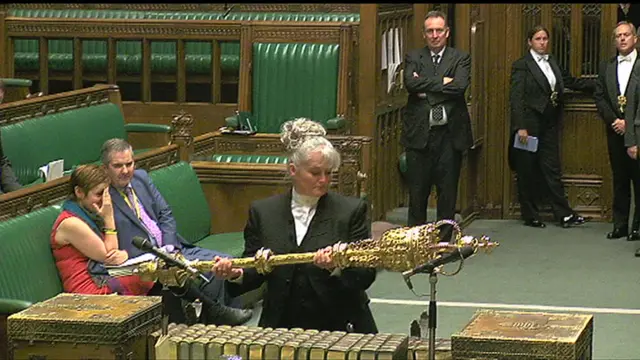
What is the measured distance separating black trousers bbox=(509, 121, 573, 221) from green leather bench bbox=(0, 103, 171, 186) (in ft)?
10.4

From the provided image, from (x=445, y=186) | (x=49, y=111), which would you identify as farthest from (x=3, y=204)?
(x=445, y=186)

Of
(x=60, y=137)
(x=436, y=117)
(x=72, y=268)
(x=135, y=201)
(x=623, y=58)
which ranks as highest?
(x=623, y=58)

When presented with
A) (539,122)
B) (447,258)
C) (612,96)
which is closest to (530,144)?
(539,122)

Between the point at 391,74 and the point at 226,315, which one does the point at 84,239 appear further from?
the point at 391,74

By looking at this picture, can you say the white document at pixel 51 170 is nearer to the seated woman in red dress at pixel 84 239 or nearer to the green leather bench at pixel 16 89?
the seated woman in red dress at pixel 84 239

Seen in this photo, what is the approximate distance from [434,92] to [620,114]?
5.22 ft

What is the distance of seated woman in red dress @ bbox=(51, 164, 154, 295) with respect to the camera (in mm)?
6312

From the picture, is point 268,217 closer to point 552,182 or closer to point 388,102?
point 388,102

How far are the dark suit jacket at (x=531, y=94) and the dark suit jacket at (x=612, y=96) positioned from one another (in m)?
0.38

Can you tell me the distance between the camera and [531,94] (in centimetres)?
1067

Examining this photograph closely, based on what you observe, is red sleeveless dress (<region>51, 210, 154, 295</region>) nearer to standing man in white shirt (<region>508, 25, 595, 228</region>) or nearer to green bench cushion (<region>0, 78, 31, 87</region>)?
green bench cushion (<region>0, 78, 31, 87</region>)

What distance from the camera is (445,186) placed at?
32.0 ft

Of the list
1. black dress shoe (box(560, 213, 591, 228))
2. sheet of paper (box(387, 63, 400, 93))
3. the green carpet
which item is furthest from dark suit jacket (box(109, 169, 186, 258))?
black dress shoe (box(560, 213, 591, 228))

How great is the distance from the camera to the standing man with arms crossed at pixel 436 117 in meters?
9.54
